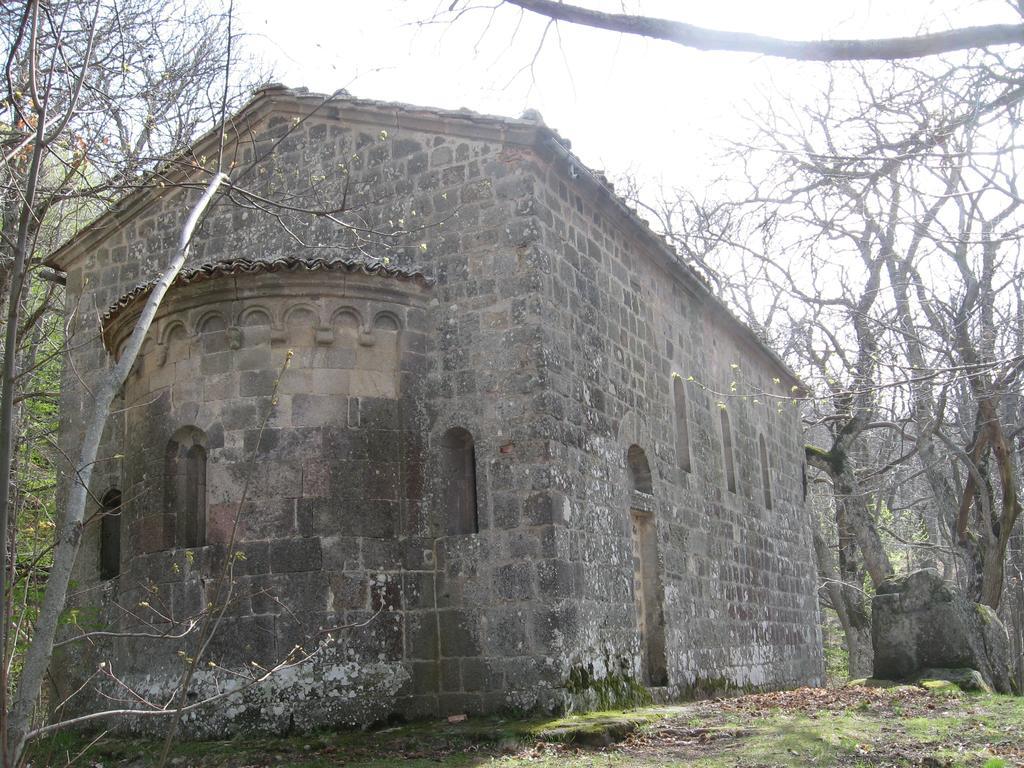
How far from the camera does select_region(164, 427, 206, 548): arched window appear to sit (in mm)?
8898

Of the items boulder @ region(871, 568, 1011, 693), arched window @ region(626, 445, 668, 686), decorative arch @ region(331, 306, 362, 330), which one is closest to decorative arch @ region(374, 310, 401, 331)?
decorative arch @ region(331, 306, 362, 330)

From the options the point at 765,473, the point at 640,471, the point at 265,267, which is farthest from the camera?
the point at 765,473

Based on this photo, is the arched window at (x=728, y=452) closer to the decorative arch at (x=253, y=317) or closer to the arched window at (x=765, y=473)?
the arched window at (x=765, y=473)

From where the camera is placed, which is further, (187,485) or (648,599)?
(648,599)

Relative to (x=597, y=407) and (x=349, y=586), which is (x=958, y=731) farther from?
(x=349, y=586)

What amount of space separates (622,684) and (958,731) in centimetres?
272

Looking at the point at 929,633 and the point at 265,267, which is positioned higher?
the point at 265,267

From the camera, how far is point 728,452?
45.5 feet

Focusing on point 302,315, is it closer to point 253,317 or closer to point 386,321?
point 253,317

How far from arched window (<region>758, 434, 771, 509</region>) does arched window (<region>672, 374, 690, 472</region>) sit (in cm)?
349

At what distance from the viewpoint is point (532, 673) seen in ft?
27.2

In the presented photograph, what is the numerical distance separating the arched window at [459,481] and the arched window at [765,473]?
735cm

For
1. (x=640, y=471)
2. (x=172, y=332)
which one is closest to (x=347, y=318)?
(x=172, y=332)

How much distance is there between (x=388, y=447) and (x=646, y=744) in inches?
121
